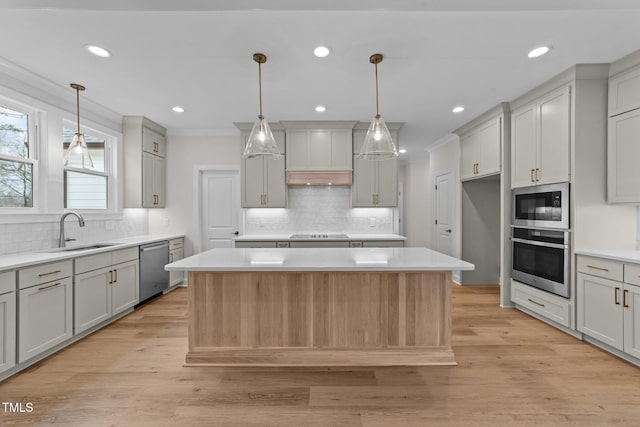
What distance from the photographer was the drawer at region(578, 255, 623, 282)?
2453 millimetres

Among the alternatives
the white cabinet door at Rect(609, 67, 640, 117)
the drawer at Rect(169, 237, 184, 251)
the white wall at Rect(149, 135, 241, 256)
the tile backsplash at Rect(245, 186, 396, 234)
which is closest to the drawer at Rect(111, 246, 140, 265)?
the drawer at Rect(169, 237, 184, 251)

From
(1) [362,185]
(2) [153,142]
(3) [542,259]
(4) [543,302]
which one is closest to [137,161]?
(2) [153,142]

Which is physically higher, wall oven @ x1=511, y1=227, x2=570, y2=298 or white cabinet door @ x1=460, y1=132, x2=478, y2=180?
white cabinet door @ x1=460, y1=132, x2=478, y2=180

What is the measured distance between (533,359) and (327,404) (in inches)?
73.6

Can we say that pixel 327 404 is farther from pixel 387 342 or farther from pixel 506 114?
pixel 506 114

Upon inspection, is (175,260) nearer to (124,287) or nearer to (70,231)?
(124,287)

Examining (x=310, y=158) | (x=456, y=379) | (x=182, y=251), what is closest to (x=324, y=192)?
(x=310, y=158)

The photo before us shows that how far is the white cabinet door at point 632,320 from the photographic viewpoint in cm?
230

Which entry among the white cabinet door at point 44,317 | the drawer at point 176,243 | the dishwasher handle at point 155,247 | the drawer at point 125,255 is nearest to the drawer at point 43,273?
the white cabinet door at point 44,317

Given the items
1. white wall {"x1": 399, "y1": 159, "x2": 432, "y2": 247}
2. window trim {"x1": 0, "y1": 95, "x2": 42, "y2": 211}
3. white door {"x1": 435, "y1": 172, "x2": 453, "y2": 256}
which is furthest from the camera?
white wall {"x1": 399, "y1": 159, "x2": 432, "y2": 247}

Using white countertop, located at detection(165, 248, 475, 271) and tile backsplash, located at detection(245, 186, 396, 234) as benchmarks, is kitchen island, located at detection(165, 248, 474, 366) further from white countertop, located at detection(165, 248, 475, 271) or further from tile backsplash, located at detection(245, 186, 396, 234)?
tile backsplash, located at detection(245, 186, 396, 234)

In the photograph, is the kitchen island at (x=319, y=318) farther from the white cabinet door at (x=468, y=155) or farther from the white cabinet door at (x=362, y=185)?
the white cabinet door at (x=468, y=155)

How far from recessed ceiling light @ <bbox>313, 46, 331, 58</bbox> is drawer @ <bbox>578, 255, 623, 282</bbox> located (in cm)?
306

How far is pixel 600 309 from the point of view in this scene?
2604mm
